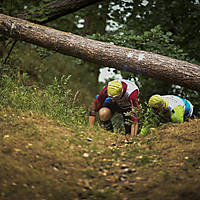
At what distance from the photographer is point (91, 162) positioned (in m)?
2.74

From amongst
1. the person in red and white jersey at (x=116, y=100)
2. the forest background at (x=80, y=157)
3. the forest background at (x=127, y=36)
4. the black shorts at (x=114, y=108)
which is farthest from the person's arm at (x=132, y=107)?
the forest background at (x=127, y=36)

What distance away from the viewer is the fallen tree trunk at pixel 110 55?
13.6 feet

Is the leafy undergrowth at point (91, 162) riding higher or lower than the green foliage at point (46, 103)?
lower

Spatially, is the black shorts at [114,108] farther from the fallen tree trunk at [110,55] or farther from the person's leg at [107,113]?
the fallen tree trunk at [110,55]

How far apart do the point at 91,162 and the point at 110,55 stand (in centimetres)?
232

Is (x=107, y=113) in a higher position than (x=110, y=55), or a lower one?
lower

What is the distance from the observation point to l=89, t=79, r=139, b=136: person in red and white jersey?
411 centimetres

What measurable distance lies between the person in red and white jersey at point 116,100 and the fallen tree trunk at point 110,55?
0.39 meters

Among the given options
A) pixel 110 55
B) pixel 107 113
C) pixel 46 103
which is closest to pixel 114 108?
pixel 107 113

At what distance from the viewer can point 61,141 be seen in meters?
2.96

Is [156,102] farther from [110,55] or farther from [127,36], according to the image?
[127,36]

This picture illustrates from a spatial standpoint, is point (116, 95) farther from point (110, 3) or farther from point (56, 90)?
point (110, 3)

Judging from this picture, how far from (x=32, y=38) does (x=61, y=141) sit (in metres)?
2.83

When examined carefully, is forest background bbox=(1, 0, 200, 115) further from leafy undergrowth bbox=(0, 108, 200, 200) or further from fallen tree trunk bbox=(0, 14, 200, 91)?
leafy undergrowth bbox=(0, 108, 200, 200)
